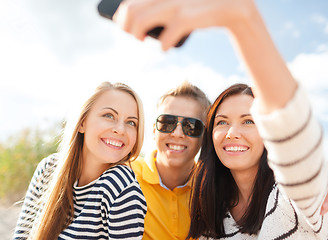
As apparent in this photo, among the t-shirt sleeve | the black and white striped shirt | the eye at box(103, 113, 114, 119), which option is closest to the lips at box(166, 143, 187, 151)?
the black and white striped shirt

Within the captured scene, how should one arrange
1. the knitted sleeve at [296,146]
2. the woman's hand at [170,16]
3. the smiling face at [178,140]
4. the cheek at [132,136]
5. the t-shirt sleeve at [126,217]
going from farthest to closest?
the smiling face at [178,140]
the cheek at [132,136]
the t-shirt sleeve at [126,217]
the knitted sleeve at [296,146]
the woman's hand at [170,16]

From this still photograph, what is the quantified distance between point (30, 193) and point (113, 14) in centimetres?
295

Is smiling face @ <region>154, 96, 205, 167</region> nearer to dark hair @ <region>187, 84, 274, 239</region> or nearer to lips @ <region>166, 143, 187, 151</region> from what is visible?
lips @ <region>166, 143, 187, 151</region>

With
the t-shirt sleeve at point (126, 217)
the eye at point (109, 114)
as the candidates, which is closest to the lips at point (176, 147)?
the eye at point (109, 114)

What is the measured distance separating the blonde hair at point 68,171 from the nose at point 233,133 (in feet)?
2.91

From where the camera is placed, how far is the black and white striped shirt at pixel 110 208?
2512 mm

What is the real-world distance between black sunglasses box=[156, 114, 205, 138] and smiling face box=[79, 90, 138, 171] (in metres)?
0.63

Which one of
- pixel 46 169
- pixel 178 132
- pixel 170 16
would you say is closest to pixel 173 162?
pixel 178 132

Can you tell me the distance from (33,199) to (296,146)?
3.04 metres

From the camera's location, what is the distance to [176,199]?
3.32 m

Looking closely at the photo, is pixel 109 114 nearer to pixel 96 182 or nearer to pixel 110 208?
pixel 96 182

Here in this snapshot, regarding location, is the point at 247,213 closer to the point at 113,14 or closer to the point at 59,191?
the point at 59,191

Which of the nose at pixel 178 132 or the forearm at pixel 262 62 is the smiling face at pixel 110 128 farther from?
the forearm at pixel 262 62

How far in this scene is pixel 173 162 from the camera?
11.6 feet
